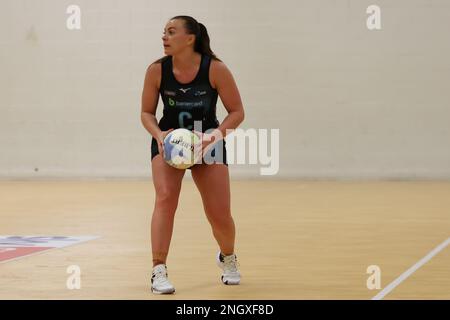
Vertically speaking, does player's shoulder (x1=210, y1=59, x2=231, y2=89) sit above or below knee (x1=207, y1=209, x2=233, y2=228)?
above

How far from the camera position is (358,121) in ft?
52.1

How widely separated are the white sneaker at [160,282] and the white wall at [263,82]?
10.1 metres

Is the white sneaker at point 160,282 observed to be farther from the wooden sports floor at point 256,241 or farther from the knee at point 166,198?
the knee at point 166,198

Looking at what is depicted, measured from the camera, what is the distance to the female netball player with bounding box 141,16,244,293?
5859mm

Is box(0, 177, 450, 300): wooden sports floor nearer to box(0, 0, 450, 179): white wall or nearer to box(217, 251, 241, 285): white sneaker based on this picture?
box(217, 251, 241, 285): white sneaker

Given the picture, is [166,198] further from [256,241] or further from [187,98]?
[256,241]

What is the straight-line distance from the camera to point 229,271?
20.4ft

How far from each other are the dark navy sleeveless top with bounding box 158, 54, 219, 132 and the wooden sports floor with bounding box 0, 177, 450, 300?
104 cm

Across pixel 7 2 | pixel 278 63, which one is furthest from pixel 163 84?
pixel 7 2

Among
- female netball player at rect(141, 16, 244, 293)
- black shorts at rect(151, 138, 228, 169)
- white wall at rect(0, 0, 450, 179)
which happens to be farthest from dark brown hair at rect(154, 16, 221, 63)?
white wall at rect(0, 0, 450, 179)

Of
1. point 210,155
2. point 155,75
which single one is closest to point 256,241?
point 210,155

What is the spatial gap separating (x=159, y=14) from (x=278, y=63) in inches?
84.8

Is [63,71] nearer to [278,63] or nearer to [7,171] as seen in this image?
Answer: [7,171]

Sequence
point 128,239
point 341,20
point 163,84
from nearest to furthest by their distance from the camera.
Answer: point 163,84, point 128,239, point 341,20
